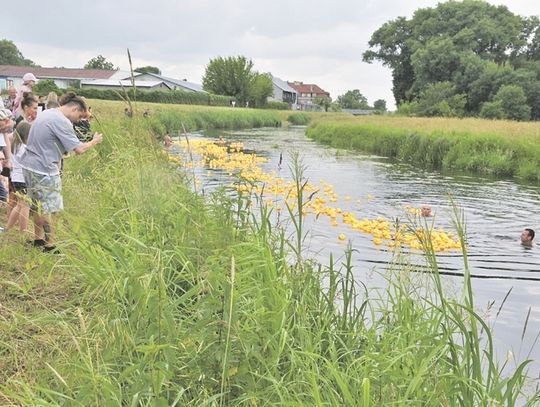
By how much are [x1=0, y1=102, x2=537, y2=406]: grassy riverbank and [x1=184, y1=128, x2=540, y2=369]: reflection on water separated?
90cm

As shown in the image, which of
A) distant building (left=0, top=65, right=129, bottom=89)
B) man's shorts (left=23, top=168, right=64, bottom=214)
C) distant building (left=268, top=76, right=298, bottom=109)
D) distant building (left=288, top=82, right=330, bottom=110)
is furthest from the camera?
distant building (left=288, top=82, right=330, bottom=110)

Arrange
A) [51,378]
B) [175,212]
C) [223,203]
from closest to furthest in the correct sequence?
[51,378]
[223,203]
[175,212]

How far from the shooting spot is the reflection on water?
22.0 feet

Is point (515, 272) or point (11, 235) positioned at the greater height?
point (11, 235)

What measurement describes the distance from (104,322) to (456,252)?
780cm

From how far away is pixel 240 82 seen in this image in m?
91.6

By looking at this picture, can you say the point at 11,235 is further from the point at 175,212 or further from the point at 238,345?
the point at 238,345

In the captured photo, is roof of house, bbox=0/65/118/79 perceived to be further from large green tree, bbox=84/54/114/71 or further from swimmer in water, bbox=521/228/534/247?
swimmer in water, bbox=521/228/534/247

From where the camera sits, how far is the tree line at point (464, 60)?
51.0 meters

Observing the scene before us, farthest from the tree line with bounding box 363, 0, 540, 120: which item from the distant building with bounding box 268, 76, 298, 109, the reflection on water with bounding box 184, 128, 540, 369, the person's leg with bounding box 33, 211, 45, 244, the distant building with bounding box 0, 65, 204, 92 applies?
the distant building with bounding box 268, 76, 298, 109

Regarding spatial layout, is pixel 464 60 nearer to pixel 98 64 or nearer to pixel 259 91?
pixel 259 91

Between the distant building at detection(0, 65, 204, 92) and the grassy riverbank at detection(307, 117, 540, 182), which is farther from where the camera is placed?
the distant building at detection(0, 65, 204, 92)

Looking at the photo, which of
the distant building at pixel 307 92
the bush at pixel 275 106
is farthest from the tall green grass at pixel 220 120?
the distant building at pixel 307 92

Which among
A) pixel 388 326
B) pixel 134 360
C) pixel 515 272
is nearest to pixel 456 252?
pixel 515 272
